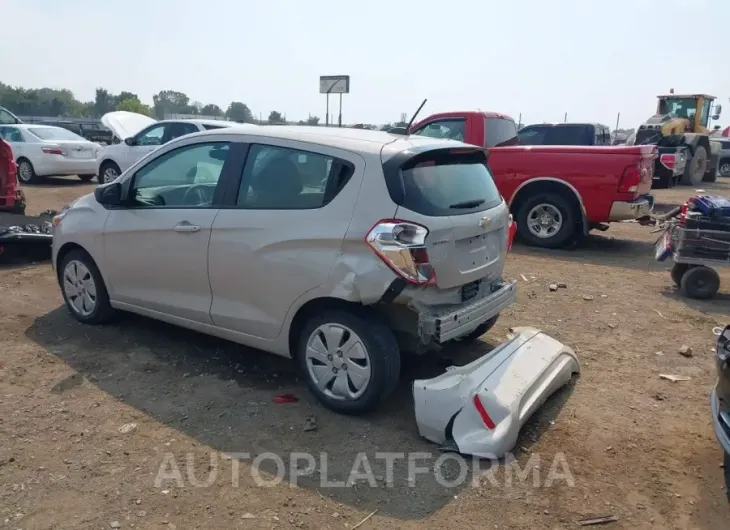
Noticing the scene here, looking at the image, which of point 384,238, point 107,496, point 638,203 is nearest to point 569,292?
point 638,203

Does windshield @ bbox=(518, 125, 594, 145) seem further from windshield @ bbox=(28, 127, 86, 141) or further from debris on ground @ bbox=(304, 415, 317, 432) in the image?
debris on ground @ bbox=(304, 415, 317, 432)

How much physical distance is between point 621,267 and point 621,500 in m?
5.71

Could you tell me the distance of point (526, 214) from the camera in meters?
9.47

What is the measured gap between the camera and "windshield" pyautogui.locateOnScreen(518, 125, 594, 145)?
14.2 metres

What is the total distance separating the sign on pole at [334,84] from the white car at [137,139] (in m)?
4.79

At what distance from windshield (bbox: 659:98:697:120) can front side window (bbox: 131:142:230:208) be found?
21.7m

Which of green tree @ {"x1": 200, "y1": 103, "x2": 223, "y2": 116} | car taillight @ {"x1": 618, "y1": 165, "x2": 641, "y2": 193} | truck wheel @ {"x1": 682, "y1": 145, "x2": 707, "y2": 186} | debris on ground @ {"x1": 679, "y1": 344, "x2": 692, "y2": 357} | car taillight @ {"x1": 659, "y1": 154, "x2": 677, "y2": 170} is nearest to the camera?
debris on ground @ {"x1": 679, "y1": 344, "x2": 692, "y2": 357}

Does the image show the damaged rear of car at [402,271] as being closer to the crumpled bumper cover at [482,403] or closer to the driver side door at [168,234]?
the crumpled bumper cover at [482,403]

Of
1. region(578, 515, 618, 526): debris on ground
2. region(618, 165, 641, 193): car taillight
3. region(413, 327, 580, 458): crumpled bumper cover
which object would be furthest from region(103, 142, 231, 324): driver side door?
region(618, 165, 641, 193): car taillight

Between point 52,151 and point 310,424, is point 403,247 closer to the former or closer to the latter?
point 310,424

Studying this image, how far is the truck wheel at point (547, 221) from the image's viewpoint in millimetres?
9133

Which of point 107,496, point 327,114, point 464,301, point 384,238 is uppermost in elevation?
point 327,114

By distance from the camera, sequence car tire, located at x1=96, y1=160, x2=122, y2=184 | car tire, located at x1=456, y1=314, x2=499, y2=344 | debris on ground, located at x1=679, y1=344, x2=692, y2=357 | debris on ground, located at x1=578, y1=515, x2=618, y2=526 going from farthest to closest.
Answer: car tire, located at x1=96, y1=160, x2=122, y2=184 → debris on ground, located at x1=679, y1=344, x2=692, y2=357 → car tire, located at x1=456, y1=314, x2=499, y2=344 → debris on ground, located at x1=578, y1=515, x2=618, y2=526

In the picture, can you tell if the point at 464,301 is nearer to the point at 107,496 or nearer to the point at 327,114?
the point at 107,496
